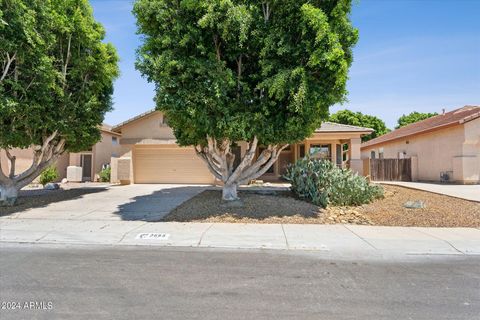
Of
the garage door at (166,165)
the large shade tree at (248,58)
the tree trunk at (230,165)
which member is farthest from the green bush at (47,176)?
the large shade tree at (248,58)

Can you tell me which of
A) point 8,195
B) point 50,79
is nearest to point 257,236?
point 50,79

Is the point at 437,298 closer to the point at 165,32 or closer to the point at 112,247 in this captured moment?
the point at 112,247

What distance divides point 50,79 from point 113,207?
508 centimetres

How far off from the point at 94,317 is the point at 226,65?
846cm

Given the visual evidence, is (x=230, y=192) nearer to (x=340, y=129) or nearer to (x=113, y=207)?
(x=113, y=207)

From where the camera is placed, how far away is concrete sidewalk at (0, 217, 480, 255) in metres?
7.07

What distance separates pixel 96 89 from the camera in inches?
536

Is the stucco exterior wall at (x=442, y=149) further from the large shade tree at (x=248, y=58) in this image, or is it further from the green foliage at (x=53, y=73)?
the green foliage at (x=53, y=73)

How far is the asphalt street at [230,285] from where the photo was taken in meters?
3.91

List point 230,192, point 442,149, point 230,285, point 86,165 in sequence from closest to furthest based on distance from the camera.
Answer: point 230,285 → point 230,192 → point 442,149 → point 86,165

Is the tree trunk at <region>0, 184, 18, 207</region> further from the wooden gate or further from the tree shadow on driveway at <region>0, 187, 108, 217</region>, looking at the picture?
the wooden gate

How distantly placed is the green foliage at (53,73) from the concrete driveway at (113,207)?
266 cm

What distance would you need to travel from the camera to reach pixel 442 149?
1919 cm

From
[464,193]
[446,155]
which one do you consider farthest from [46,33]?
[446,155]
